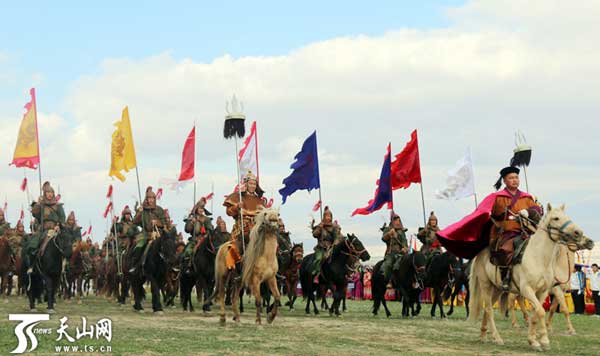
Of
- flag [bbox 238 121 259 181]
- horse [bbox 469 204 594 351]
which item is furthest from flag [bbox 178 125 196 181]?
horse [bbox 469 204 594 351]

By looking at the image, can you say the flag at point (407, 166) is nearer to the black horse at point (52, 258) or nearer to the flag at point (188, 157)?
the flag at point (188, 157)

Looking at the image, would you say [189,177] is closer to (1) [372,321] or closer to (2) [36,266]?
(2) [36,266]

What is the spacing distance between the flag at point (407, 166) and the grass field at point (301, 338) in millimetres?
6764

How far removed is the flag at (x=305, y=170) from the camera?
26.5 metres

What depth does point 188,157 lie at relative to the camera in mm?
27047

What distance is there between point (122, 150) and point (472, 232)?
12486mm

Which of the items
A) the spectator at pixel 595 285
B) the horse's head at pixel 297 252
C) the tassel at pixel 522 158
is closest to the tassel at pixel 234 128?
the tassel at pixel 522 158

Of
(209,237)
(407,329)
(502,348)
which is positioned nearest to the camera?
(502,348)

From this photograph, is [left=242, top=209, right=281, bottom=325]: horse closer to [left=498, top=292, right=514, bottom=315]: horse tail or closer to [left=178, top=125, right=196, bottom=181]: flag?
[left=498, top=292, right=514, bottom=315]: horse tail

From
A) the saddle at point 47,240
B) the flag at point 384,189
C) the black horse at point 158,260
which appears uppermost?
the flag at point 384,189

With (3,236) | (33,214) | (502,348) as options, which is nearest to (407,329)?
(502,348)

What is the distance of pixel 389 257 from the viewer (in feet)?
82.9

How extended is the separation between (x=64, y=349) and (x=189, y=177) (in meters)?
14.9

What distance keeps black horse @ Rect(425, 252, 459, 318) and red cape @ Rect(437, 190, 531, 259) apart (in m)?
7.95
